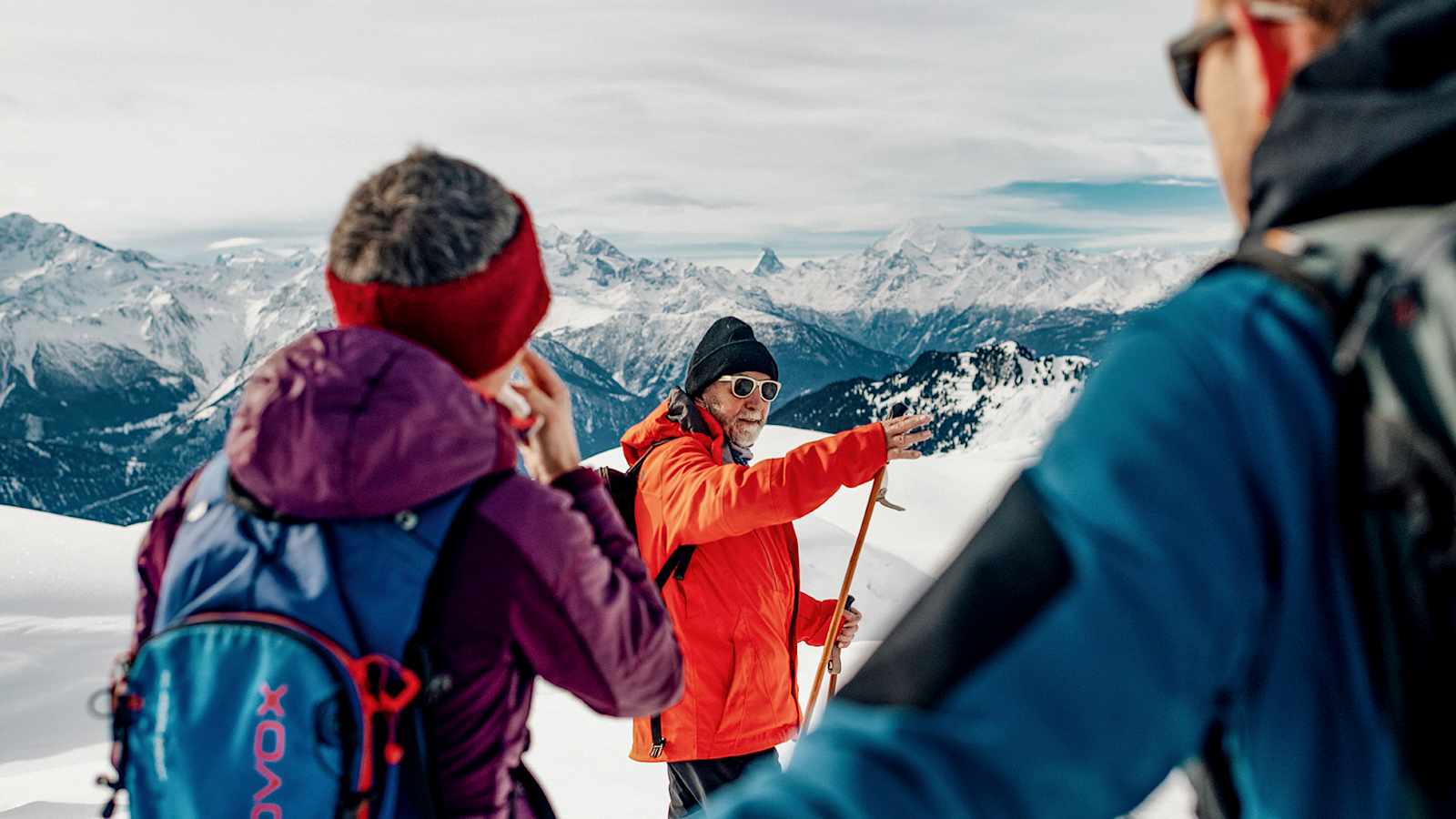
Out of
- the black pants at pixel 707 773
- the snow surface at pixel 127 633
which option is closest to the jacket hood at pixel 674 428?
the black pants at pixel 707 773

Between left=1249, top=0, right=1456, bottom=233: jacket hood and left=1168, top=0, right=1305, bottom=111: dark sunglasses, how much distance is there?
0.08 m

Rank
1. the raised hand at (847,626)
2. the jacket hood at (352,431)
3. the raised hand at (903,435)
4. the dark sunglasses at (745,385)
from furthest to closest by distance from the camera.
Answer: the raised hand at (847,626) < the dark sunglasses at (745,385) < the raised hand at (903,435) < the jacket hood at (352,431)

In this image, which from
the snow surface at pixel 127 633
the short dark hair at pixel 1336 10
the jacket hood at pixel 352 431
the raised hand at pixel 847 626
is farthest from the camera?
the snow surface at pixel 127 633

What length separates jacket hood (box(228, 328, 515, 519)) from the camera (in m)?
1.50

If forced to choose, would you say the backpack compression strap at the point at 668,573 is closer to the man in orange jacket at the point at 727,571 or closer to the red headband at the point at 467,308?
the man in orange jacket at the point at 727,571

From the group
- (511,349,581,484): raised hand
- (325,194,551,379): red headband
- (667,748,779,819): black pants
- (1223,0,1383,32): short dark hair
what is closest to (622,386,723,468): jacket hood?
(667,748,779,819): black pants

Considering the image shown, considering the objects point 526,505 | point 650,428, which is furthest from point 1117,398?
point 650,428

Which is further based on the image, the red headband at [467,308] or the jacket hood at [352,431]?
the red headband at [467,308]

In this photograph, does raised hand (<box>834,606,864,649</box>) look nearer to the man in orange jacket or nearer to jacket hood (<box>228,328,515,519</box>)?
the man in orange jacket

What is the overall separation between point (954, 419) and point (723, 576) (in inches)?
7422

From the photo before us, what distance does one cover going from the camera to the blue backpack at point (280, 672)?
1511 millimetres

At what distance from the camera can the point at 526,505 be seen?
63.7 inches

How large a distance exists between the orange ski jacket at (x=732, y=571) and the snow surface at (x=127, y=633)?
2.93ft

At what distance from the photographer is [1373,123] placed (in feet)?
2.27
